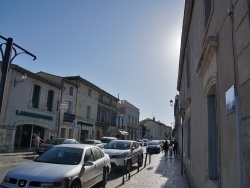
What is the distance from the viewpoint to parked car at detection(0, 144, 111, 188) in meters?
5.97

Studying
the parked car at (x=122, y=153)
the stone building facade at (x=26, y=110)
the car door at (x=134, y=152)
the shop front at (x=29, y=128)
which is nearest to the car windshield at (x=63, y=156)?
the parked car at (x=122, y=153)

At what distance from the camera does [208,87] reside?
5699 mm

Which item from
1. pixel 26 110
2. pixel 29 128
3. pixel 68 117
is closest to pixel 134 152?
pixel 26 110

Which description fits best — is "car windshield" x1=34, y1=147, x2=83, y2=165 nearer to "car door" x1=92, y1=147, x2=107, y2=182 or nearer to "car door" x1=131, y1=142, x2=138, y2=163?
"car door" x1=92, y1=147, x2=107, y2=182

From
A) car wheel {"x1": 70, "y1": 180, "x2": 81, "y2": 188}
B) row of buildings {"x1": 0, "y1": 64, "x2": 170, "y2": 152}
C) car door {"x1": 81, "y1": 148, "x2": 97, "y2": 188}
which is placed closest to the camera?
car wheel {"x1": 70, "y1": 180, "x2": 81, "y2": 188}

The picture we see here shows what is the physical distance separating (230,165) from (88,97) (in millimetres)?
33255

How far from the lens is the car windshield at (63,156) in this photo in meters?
7.33

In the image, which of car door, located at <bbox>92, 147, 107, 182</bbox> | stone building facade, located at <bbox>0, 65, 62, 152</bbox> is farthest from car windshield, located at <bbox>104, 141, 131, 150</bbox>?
stone building facade, located at <bbox>0, 65, 62, 152</bbox>

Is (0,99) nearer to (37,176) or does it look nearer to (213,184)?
(37,176)

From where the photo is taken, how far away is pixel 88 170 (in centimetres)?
749

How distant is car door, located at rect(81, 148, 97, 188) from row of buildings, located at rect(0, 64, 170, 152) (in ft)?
42.8

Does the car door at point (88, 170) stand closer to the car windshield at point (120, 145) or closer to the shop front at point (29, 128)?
the car windshield at point (120, 145)

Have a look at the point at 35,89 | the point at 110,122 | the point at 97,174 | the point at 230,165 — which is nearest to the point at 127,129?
the point at 110,122

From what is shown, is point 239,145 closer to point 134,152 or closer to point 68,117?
point 134,152
